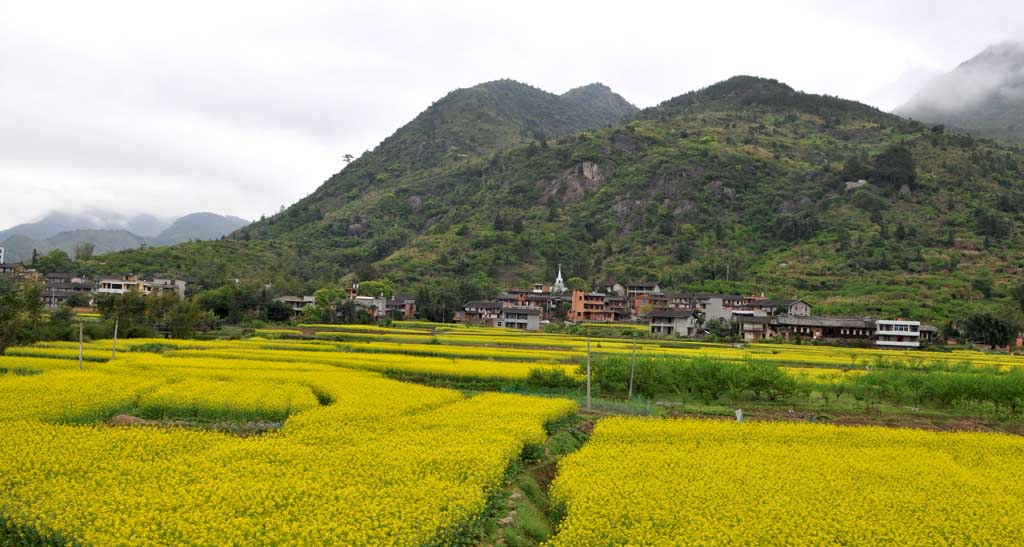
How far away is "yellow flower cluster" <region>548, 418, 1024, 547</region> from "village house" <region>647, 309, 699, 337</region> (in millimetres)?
55227

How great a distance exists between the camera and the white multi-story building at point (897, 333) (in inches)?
2756

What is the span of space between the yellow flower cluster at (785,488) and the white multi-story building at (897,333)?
4975 cm

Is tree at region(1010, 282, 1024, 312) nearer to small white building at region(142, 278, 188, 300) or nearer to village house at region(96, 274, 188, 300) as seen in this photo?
small white building at region(142, 278, 188, 300)

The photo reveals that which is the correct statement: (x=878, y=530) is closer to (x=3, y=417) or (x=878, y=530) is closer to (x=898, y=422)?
(x=898, y=422)

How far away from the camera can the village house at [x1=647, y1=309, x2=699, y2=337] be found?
80438mm

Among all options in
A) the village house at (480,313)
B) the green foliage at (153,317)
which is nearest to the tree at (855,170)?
the village house at (480,313)

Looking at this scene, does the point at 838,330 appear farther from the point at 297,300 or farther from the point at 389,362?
the point at 297,300

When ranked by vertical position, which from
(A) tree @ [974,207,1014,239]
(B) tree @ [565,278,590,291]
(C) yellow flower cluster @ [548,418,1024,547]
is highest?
(A) tree @ [974,207,1014,239]

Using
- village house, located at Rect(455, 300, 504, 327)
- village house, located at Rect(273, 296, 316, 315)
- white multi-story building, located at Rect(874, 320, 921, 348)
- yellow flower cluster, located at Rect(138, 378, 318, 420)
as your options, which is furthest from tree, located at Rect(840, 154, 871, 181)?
yellow flower cluster, located at Rect(138, 378, 318, 420)

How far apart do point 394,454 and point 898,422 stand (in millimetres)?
27377

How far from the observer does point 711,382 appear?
3750 centimetres

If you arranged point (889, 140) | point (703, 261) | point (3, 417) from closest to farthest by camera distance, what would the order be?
1. point (3, 417)
2. point (703, 261)
3. point (889, 140)

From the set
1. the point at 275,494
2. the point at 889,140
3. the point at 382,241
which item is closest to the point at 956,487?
the point at 275,494

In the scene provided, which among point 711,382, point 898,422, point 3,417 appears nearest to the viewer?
point 3,417
